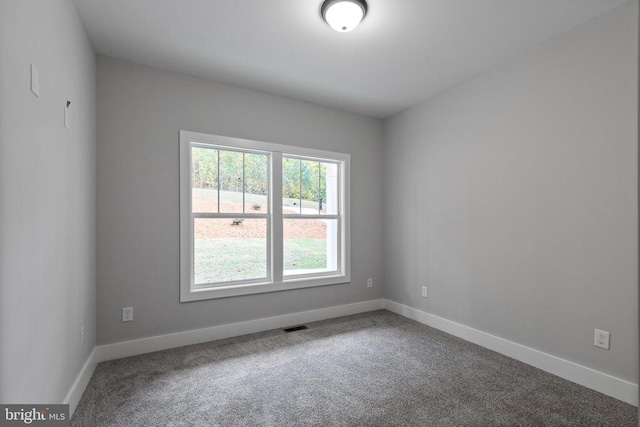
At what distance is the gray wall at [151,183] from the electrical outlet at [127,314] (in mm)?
38

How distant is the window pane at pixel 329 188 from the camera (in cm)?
414

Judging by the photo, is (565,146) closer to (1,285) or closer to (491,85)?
(491,85)

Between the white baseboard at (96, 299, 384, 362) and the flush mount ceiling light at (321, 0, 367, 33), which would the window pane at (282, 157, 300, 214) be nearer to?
the white baseboard at (96, 299, 384, 362)

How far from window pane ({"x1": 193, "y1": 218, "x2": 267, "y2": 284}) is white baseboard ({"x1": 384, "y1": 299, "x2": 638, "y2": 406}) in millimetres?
2064

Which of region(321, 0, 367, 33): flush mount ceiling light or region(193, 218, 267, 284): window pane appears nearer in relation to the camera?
region(321, 0, 367, 33): flush mount ceiling light

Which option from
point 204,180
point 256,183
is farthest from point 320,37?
point 204,180

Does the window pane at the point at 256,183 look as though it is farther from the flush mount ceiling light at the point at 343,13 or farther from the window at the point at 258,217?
the flush mount ceiling light at the point at 343,13

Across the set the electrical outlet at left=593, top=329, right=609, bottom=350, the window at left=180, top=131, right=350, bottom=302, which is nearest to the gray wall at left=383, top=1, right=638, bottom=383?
the electrical outlet at left=593, top=329, right=609, bottom=350

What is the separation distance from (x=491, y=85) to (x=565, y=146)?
933 mm

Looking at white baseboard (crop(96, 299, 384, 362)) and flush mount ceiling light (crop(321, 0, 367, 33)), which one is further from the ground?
flush mount ceiling light (crop(321, 0, 367, 33))

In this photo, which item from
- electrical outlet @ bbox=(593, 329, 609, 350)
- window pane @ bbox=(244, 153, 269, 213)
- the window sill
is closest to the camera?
electrical outlet @ bbox=(593, 329, 609, 350)

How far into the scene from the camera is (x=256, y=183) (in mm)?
3586

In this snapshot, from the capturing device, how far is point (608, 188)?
7.30ft

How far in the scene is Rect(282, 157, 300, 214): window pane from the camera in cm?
377
